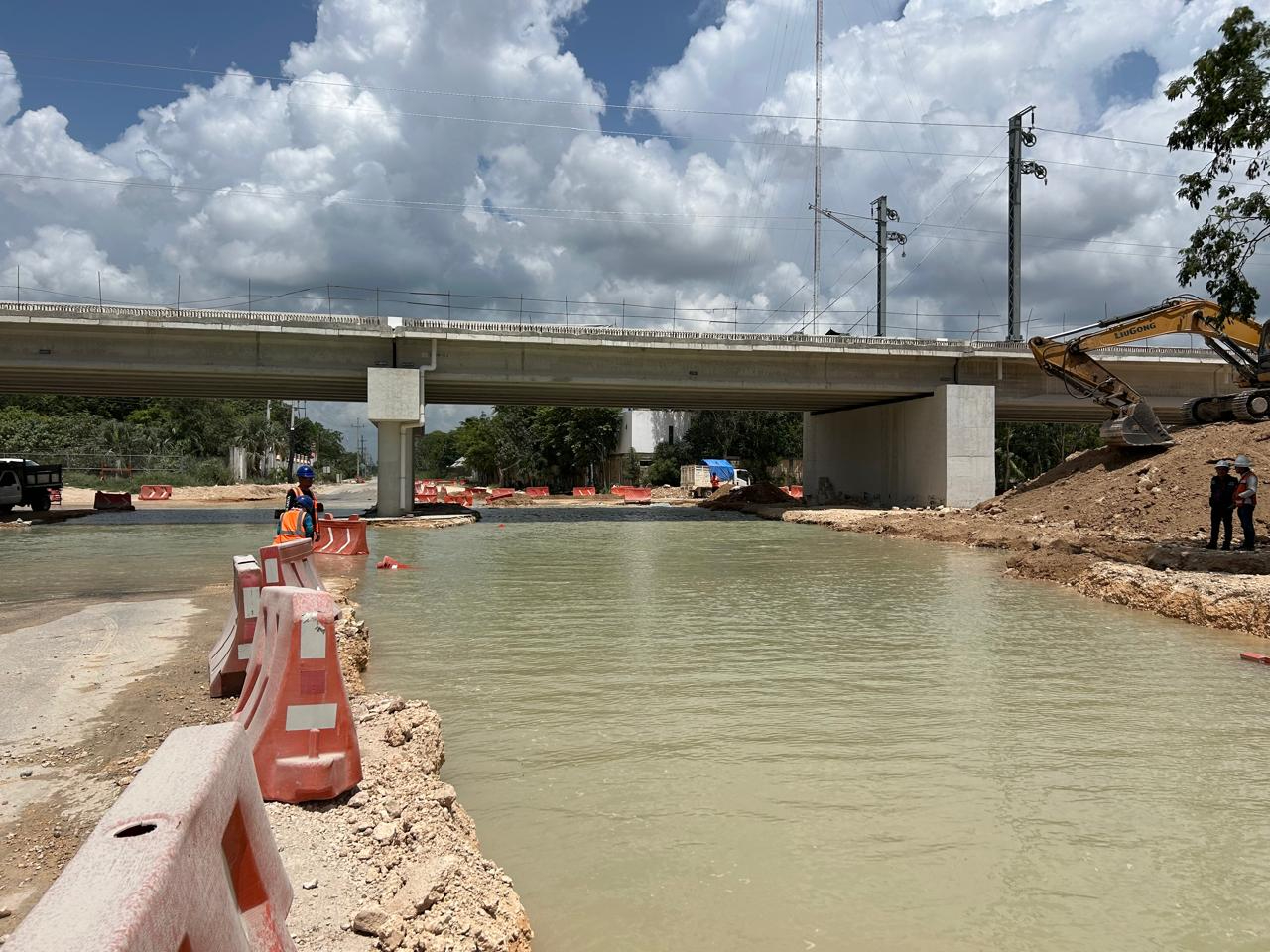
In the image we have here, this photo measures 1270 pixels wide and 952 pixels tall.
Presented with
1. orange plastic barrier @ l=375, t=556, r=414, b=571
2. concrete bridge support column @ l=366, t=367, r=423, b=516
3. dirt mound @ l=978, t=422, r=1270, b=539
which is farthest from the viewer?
concrete bridge support column @ l=366, t=367, r=423, b=516

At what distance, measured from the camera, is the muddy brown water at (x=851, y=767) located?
3.95 metres

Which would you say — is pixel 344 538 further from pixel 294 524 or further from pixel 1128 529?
pixel 1128 529

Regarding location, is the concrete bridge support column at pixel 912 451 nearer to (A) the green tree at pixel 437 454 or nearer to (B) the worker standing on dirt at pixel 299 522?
(B) the worker standing on dirt at pixel 299 522

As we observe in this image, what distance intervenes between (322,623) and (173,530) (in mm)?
26793

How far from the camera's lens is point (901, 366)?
33.8 meters

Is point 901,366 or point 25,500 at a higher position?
point 901,366

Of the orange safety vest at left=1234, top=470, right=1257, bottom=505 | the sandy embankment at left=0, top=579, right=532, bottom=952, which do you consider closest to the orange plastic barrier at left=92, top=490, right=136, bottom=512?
the sandy embankment at left=0, top=579, right=532, bottom=952

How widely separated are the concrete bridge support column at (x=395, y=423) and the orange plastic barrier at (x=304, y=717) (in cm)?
2554

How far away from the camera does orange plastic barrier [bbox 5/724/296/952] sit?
1.64 meters

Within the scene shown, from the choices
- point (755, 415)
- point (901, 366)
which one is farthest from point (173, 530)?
point (755, 415)

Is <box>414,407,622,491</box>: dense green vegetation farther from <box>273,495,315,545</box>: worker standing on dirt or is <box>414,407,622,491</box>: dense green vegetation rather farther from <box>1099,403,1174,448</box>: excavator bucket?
<box>273,495,315,545</box>: worker standing on dirt

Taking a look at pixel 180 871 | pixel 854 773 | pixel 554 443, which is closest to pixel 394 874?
pixel 180 871

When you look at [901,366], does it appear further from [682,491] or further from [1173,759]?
[1173,759]

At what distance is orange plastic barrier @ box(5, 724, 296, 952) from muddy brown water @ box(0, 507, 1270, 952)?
151 cm
